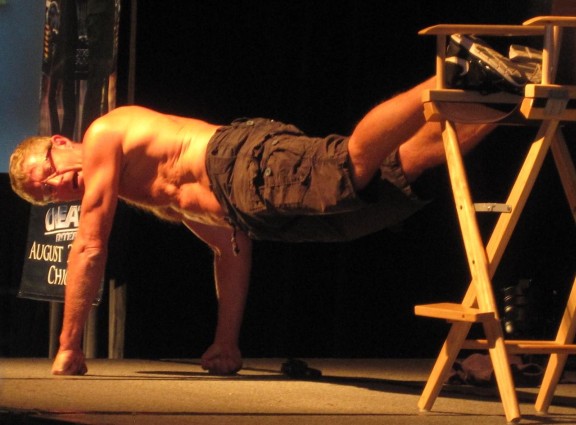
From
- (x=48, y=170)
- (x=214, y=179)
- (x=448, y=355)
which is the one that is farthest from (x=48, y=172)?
(x=448, y=355)

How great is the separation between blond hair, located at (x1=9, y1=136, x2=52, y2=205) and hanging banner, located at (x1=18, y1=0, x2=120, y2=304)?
0.37 meters

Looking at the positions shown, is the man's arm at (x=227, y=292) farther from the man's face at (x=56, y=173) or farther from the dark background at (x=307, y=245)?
the dark background at (x=307, y=245)

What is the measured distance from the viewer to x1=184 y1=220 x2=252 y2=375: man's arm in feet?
13.0

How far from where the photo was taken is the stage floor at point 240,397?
2.85m

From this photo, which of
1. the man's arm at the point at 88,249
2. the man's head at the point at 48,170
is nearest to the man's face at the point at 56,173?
the man's head at the point at 48,170

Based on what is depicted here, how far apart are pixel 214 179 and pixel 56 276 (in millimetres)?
1008

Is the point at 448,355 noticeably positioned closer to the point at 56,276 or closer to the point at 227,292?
the point at 227,292

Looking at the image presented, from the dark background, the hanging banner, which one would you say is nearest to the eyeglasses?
the hanging banner

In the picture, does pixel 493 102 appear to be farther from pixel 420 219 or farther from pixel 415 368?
pixel 420 219

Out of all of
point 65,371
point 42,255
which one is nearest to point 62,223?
point 42,255

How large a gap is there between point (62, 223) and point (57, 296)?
10.8 inches

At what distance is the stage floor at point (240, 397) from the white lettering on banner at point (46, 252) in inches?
15.5

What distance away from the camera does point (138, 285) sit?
4.84 metres

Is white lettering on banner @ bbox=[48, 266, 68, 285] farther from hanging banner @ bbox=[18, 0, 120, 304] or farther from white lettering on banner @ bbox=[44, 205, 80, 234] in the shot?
white lettering on banner @ bbox=[44, 205, 80, 234]
